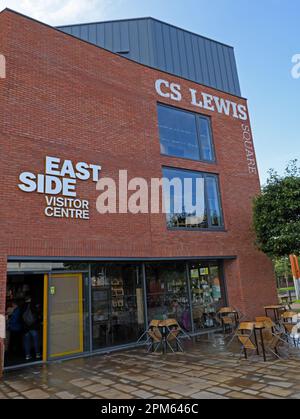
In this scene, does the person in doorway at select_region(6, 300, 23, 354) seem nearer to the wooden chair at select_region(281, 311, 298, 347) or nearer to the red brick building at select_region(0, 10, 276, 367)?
the red brick building at select_region(0, 10, 276, 367)

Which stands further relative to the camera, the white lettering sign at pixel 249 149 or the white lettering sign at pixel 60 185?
the white lettering sign at pixel 249 149

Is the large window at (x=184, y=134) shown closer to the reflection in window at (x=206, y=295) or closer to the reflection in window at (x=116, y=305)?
the reflection in window at (x=206, y=295)

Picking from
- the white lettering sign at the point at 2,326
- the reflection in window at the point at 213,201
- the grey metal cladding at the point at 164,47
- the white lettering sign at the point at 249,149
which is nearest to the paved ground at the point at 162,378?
the white lettering sign at the point at 2,326

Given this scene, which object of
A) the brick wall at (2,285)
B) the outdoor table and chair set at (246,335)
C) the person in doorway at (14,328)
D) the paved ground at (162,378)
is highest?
the brick wall at (2,285)

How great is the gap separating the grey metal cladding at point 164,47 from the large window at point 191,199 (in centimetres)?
450

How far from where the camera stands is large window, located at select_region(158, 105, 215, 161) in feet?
39.2

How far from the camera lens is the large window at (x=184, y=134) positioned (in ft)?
39.2

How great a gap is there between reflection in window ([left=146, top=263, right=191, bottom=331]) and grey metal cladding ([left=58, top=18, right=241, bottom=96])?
25.7 feet

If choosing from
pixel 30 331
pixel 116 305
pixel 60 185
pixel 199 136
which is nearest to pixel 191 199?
pixel 199 136

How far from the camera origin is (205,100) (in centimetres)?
1349

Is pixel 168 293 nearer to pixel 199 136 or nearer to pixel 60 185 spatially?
pixel 60 185

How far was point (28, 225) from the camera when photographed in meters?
8.12

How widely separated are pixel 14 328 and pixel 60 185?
380cm

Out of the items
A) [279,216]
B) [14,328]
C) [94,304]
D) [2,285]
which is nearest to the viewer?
[2,285]
